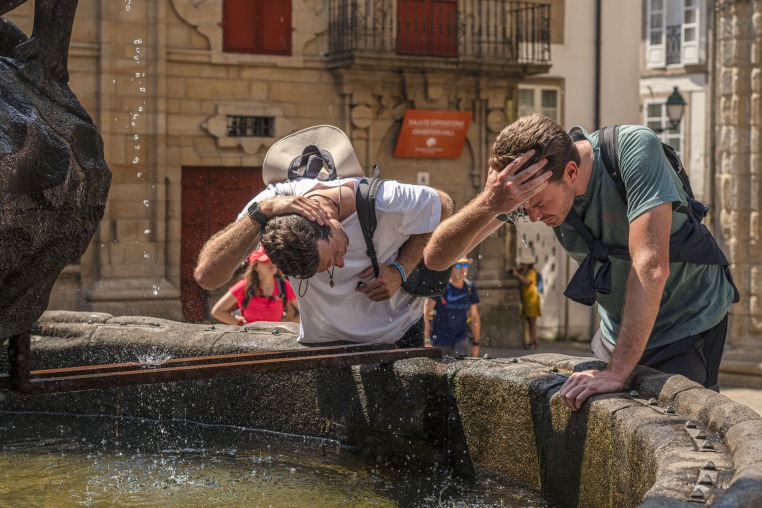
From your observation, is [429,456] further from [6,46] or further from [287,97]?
[287,97]

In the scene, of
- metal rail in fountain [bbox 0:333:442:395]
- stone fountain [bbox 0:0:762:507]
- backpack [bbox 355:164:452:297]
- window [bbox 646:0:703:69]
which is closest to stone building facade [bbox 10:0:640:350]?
window [bbox 646:0:703:69]

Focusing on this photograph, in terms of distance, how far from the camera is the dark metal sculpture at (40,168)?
290cm

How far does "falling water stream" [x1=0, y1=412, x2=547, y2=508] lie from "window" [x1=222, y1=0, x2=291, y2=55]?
13860 mm

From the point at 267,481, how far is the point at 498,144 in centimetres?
138

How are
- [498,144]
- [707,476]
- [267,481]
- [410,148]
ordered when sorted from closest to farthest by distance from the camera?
1. [707,476]
2. [498,144]
3. [267,481]
4. [410,148]

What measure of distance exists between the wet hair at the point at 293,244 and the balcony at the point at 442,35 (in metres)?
14.8

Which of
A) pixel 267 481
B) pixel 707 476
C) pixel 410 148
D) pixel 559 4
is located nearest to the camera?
pixel 707 476

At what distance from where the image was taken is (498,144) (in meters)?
3.65

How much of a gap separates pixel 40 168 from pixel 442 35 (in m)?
17.8

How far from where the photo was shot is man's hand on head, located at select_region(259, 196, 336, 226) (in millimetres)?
4172

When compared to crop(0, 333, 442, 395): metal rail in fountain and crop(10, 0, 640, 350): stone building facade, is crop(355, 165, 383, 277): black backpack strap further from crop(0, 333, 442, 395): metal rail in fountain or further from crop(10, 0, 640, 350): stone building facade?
crop(10, 0, 640, 350): stone building facade

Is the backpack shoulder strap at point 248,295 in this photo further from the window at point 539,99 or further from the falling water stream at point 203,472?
the window at point 539,99

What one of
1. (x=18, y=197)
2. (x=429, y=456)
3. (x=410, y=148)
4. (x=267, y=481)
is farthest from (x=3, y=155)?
(x=410, y=148)

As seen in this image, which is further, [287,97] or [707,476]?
[287,97]
